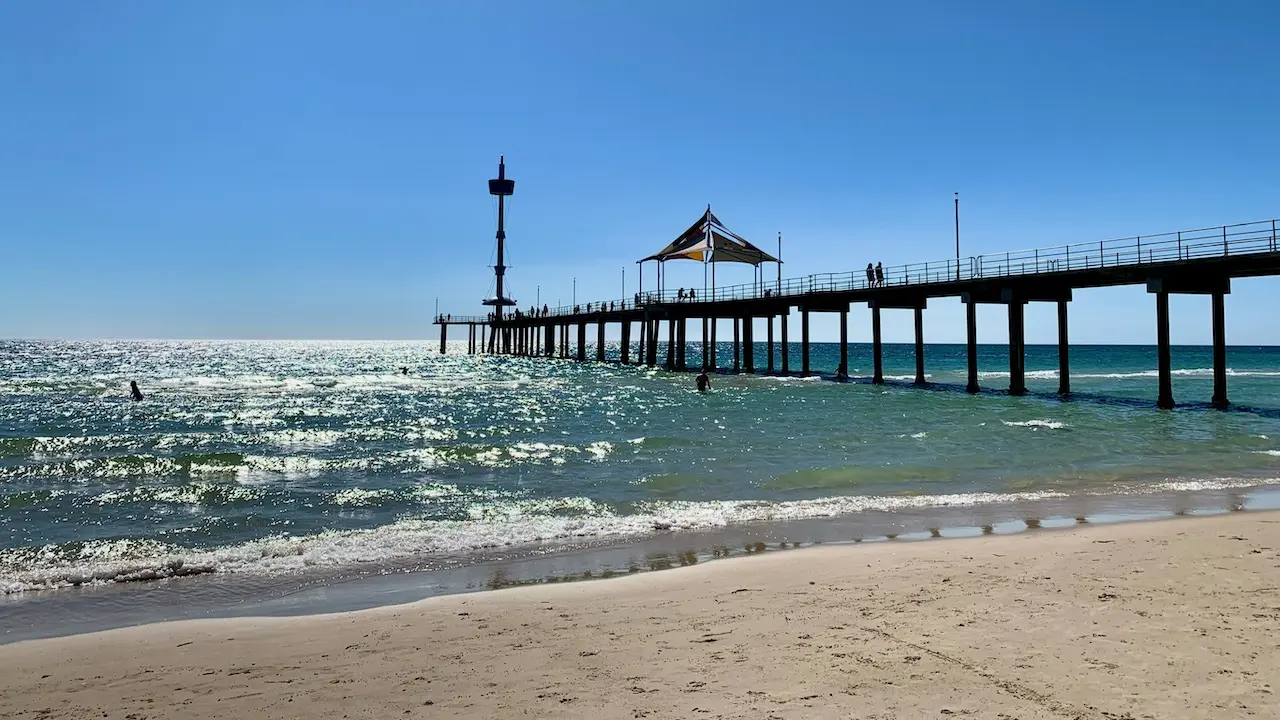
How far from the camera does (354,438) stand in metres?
22.7

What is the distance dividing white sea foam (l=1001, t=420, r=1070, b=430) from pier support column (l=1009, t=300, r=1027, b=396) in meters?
8.63

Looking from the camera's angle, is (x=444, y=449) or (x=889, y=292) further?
(x=889, y=292)

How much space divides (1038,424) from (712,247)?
27.9 metres

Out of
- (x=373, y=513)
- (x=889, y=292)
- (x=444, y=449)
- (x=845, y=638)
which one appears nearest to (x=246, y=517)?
(x=373, y=513)

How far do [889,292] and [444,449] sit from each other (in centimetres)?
2697

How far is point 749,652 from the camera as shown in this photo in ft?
18.7

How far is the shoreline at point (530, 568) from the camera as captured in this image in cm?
763

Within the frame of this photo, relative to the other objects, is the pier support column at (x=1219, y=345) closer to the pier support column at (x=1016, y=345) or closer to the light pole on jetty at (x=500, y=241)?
the pier support column at (x=1016, y=345)

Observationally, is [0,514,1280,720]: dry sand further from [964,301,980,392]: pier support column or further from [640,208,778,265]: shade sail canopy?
[640,208,778,265]: shade sail canopy

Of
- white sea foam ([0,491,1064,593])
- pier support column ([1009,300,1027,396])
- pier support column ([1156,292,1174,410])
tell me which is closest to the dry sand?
white sea foam ([0,491,1064,593])

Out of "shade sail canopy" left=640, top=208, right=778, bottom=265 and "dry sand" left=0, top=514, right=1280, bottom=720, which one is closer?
"dry sand" left=0, top=514, right=1280, bottom=720

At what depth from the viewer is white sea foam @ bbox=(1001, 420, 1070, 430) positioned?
23.6 meters

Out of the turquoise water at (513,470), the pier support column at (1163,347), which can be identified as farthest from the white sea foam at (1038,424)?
the pier support column at (1163,347)

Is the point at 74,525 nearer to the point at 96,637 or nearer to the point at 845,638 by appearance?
the point at 96,637
